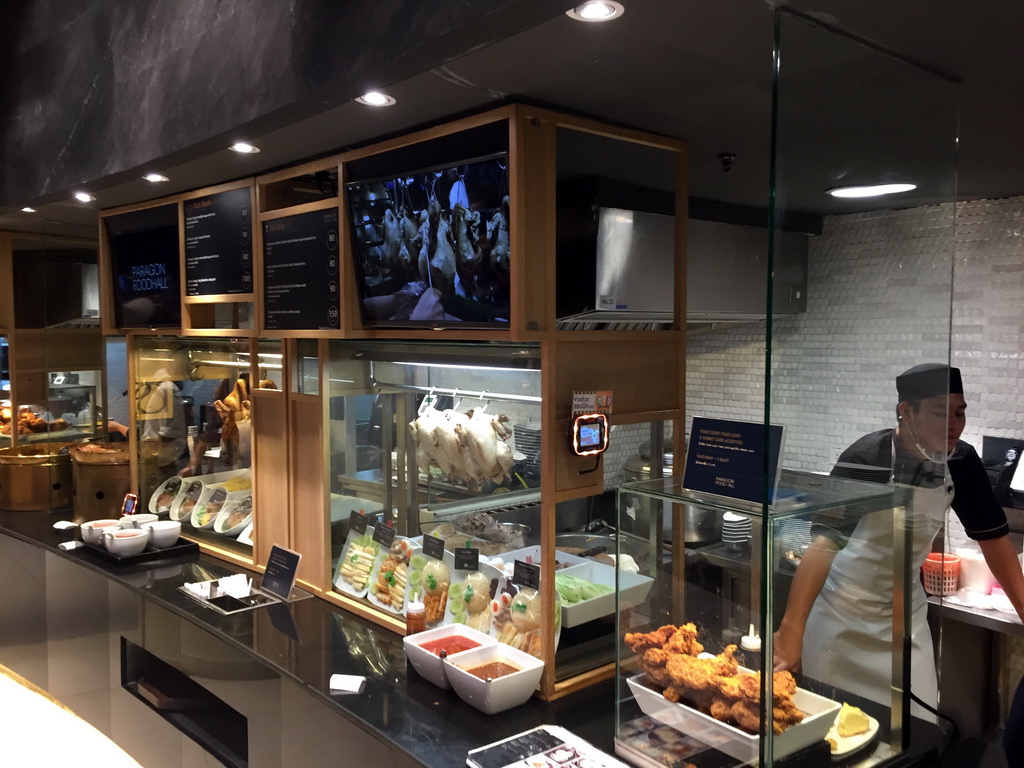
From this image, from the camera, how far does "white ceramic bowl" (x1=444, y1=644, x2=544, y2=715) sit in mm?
1896

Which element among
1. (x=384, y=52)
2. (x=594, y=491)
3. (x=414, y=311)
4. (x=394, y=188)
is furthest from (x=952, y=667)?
(x=384, y=52)

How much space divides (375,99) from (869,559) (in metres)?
1.47

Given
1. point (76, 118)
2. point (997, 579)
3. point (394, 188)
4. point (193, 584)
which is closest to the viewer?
point (394, 188)

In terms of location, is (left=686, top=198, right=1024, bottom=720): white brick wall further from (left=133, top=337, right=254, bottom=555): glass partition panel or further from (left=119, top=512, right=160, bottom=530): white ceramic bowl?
(left=119, top=512, right=160, bottom=530): white ceramic bowl

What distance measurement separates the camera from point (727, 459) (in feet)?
4.93

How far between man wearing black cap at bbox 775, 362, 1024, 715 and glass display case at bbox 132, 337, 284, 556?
6.80 feet

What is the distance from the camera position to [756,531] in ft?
5.10

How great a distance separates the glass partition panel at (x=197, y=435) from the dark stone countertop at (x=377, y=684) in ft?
1.20

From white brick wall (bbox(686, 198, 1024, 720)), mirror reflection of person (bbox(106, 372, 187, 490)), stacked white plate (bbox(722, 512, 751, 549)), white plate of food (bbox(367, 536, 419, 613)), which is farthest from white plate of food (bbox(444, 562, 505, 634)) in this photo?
mirror reflection of person (bbox(106, 372, 187, 490))

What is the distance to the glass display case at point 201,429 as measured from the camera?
10.6 feet

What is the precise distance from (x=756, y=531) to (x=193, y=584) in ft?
6.92

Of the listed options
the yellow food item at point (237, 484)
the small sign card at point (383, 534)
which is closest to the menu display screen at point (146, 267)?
the yellow food item at point (237, 484)

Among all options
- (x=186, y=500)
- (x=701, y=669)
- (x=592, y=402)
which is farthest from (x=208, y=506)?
(x=701, y=669)

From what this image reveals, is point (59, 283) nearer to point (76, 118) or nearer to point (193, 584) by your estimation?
point (76, 118)
